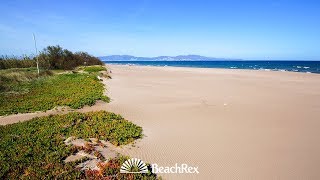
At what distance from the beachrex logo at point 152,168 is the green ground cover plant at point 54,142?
0.17 metres

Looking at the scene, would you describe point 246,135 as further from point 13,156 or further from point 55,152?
point 13,156

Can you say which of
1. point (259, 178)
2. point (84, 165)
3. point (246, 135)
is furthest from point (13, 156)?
point (246, 135)

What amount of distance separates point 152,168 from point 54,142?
342cm

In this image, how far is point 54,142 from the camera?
8.17 m

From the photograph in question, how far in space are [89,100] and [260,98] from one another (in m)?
10.6

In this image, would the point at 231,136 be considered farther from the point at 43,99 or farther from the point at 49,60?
the point at 49,60

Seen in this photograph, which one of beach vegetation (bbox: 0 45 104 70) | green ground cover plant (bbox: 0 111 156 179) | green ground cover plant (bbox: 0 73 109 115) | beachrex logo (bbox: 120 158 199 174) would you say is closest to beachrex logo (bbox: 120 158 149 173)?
beachrex logo (bbox: 120 158 199 174)

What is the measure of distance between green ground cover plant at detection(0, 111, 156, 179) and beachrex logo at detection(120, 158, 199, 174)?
0.17m

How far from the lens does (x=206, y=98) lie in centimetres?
1636

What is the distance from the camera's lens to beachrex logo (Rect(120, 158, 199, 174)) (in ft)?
20.9

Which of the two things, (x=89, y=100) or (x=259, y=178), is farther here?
(x=89, y=100)

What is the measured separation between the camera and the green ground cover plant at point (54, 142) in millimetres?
6238

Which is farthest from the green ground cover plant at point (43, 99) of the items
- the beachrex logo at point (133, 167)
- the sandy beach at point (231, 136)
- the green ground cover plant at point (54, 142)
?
the beachrex logo at point (133, 167)

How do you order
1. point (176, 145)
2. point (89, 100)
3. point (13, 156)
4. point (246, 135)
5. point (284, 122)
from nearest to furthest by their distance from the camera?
1. point (13, 156)
2. point (176, 145)
3. point (246, 135)
4. point (284, 122)
5. point (89, 100)
